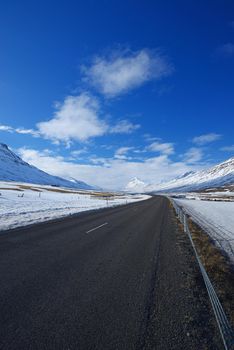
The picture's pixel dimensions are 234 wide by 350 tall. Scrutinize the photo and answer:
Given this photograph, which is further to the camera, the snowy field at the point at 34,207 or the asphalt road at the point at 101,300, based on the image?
the snowy field at the point at 34,207

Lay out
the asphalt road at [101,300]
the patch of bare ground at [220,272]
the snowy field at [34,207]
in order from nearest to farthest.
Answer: the asphalt road at [101,300]
the patch of bare ground at [220,272]
the snowy field at [34,207]

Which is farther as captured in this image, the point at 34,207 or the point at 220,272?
the point at 34,207

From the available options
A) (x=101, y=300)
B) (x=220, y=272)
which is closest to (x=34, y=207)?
(x=220, y=272)

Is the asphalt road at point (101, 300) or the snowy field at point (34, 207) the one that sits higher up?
the snowy field at point (34, 207)

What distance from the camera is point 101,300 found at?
4.97 m

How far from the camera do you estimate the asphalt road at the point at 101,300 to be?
3672 mm

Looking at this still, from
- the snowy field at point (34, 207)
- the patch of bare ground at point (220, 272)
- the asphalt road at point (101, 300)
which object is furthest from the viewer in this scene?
the snowy field at point (34, 207)

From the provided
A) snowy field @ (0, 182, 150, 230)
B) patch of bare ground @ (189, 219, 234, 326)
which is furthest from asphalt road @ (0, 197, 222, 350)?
snowy field @ (0, 182, 150, 230)

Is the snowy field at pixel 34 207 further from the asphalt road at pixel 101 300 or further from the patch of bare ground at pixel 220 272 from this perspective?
the patch of bare ground at pixel 220 272

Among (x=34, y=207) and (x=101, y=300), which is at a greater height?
(x=34, y=207)

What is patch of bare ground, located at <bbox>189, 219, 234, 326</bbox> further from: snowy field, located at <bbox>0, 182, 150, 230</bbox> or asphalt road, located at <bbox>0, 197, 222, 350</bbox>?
snowy field, located at <bbox>0, 182, 150, 230</bbox>

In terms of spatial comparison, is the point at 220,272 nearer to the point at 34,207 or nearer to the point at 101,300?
the point at 101,300

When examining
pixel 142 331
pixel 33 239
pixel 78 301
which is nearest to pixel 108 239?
pixel 33 239

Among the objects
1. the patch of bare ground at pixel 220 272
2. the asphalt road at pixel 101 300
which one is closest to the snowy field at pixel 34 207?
the asphalt road at pixel 101 300
